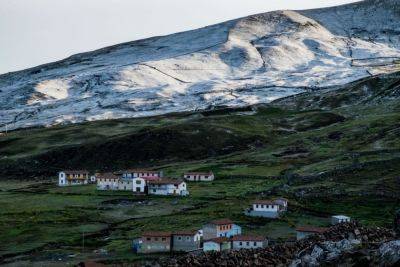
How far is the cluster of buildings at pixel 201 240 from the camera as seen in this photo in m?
78.3

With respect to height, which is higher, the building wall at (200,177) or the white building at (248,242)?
the building wall at (200,177)

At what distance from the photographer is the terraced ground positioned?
92125mm

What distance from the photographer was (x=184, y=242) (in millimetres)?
83250

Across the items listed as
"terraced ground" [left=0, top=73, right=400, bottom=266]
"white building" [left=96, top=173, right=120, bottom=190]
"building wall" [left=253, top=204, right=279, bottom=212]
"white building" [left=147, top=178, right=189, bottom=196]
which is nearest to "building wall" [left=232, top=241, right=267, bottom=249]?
"terraced ground" [left=0, top=73, right=400, bottom=266]

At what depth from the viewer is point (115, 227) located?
9831 centimetres

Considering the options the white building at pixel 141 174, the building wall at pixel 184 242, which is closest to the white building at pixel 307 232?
the building wall at pixel 184 242

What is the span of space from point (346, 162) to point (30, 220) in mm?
64298

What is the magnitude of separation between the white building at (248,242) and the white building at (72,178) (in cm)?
8053

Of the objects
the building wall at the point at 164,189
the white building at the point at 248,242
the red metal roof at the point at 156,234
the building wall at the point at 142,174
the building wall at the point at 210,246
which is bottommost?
the building wall at the point at 210,246

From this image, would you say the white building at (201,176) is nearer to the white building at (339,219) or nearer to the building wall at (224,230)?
the white building at (339,219)

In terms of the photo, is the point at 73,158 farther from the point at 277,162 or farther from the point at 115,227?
the point at 115,227

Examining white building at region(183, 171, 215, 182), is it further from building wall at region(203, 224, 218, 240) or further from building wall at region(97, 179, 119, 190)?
building wall at region(203, 224, 218, 240)

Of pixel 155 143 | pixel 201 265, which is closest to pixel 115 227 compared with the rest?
pixel 201 265

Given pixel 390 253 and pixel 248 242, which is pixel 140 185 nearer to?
pixel 248 242
